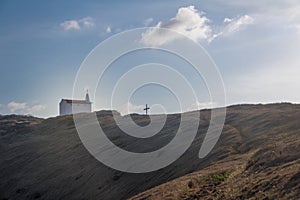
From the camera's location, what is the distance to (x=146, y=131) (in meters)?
79.9

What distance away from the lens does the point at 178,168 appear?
46.7 meters

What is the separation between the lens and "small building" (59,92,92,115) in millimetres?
180250

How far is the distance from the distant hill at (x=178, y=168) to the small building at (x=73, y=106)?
71.7 metres

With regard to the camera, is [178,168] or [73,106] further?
[73,106]

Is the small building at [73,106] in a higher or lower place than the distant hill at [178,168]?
higher

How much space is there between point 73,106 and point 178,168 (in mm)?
139389

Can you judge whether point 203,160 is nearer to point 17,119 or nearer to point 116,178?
point 116,178

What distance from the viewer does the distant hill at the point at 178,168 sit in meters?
26.5

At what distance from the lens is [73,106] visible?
18025 cm

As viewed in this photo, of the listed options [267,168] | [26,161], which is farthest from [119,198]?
[26,161]

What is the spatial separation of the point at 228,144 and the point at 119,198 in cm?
1610

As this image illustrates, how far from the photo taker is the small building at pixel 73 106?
18025 centimetres

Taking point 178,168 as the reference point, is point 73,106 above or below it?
above

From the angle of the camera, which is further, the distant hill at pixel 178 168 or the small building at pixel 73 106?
the small building at pixel 73 106
